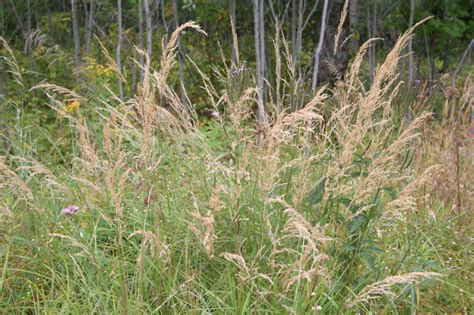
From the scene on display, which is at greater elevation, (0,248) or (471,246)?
(0,248)

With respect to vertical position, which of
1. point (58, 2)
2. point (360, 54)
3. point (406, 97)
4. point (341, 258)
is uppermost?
point (360, 54)

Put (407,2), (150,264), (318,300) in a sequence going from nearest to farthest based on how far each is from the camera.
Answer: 1. (318,300)
2. (150,264)
3. (407,2)

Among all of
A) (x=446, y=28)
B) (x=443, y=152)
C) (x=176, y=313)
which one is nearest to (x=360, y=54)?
(x=176, y=313)

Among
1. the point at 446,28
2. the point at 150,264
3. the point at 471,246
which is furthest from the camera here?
the point at 446,28

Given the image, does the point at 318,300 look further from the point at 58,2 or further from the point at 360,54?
the point at 58,2

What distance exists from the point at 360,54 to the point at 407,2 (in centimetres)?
932

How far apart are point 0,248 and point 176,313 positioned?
35.1 inches

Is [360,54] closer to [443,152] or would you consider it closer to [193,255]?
[193,255]

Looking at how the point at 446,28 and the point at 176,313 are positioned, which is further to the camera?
the point at 446,28

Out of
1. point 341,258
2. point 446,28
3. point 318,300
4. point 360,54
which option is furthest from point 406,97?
point 446,28

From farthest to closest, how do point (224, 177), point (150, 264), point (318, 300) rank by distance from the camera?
point (224, 177), point (150, 264), point (318, 300)

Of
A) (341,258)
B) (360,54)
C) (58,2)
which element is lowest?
(58,2)

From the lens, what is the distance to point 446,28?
10211mm

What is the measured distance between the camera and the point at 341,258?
2.83 meters
